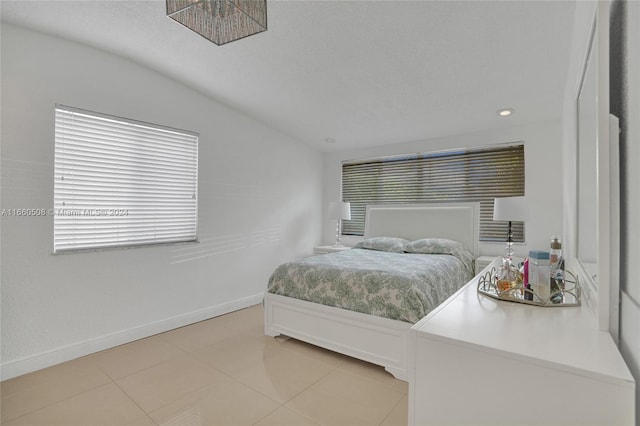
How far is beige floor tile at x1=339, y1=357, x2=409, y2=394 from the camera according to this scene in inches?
84.7

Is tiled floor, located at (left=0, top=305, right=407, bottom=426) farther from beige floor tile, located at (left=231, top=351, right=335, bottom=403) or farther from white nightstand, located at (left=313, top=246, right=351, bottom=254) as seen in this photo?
white nightstand, located at (left=313, top=246, right=351, bottom=254)

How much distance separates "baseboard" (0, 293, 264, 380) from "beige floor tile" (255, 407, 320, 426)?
5.94ft

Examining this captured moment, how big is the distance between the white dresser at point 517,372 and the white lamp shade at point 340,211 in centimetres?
358

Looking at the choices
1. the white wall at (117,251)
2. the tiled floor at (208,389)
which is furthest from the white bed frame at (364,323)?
the white wall at (117,251)

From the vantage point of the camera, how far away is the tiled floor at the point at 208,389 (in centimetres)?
183

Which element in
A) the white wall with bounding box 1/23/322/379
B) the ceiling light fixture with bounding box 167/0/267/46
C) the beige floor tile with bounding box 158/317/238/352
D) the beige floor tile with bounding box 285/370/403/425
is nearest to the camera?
the ceiling light fixture with bounding box 167/0/267/46

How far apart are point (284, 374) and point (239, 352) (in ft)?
1.85

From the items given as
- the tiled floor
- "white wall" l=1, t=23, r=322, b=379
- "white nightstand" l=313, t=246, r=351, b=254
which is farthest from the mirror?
"white nightstand" l=313, t=246, r=351, b=254

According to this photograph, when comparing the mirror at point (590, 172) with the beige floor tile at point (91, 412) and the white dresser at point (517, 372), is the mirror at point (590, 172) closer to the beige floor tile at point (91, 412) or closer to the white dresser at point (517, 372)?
the white dresser at point (517, 372)

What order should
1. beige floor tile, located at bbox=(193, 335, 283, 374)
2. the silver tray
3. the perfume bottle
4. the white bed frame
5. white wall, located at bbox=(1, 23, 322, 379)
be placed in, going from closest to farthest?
1. the silver tray
2. the perfume bottle
3. the white bed frame
4. white wall, located at bbox=(1, 23, 322, 379)
5. beige floor tile, located at bbox=(193, 335, 283, 374)

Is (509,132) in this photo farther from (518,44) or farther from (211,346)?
(211,346)

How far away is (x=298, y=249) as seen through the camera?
480cm

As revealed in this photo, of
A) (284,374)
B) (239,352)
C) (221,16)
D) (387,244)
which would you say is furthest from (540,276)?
(387,244)

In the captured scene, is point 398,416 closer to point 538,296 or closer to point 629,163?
point 538,296
